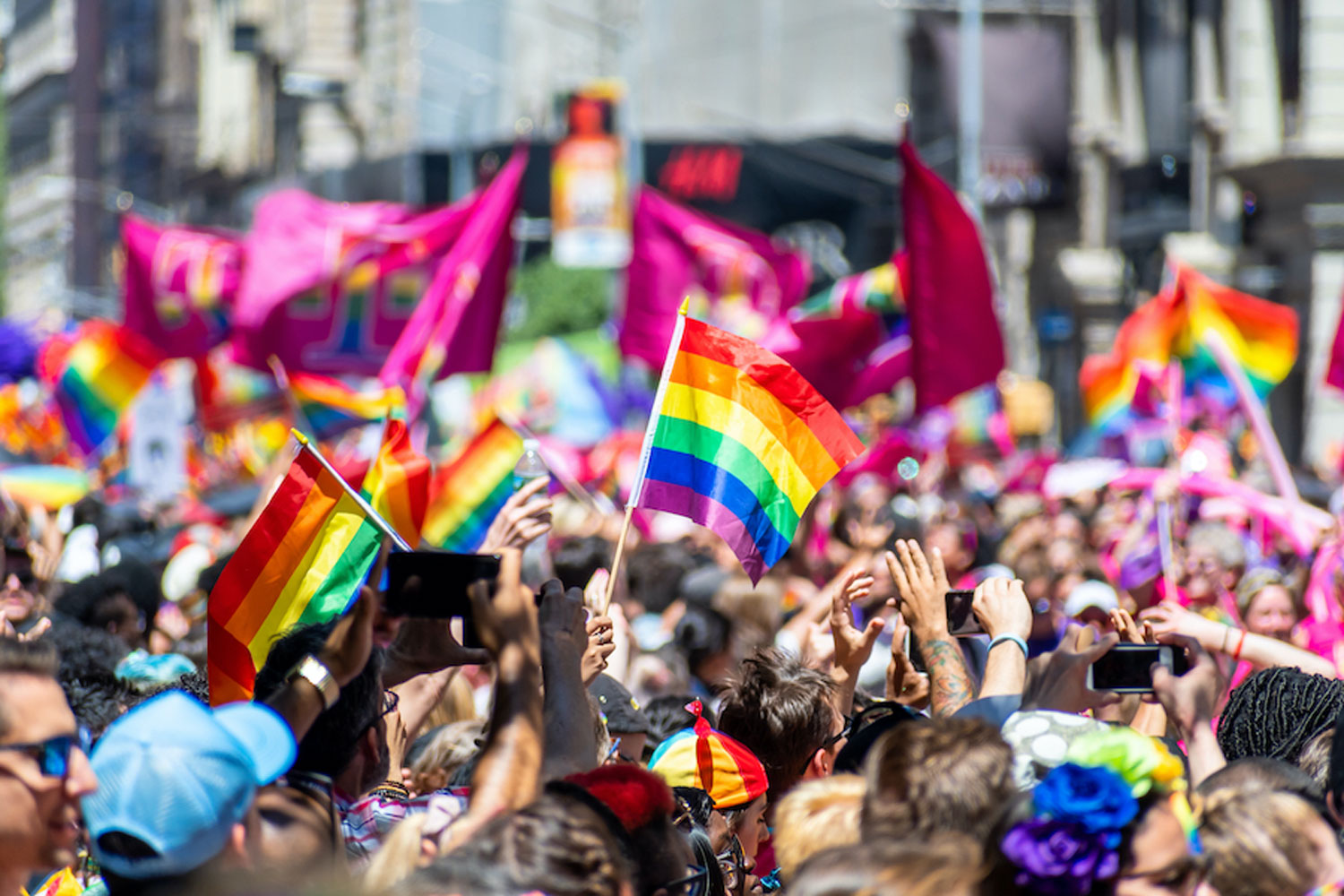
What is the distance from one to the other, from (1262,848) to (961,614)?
47.5 inches

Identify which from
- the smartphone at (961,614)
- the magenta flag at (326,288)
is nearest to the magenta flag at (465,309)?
the magenta flag at (326,288)

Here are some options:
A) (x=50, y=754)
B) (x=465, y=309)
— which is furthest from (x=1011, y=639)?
(x=465, y=309)

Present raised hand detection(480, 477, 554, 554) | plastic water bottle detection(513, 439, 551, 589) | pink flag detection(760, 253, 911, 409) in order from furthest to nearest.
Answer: pink flag detection(760, 253, 911, 409)
plastic water bottle detection(513, 439, 551, 589)
raised hand detection(480, 477, 554, 554)

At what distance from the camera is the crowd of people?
9.36ft

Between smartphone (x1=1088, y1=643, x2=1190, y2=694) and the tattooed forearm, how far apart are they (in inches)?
16.4

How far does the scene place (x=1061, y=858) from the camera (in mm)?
2807

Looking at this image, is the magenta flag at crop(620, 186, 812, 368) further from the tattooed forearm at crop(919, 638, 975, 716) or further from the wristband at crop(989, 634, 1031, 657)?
the wristband at crop(989, 634, 1031, 657)

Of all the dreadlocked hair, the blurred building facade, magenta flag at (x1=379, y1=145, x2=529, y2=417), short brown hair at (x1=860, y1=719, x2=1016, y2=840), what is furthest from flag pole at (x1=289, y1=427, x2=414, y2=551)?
magenta flag at (x1=379, y1=145, x2=529, y2=417)

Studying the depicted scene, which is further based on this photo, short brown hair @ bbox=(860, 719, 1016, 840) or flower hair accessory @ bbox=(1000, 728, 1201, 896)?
short brown hair @ bbox=(860, 719, 1016, 840)

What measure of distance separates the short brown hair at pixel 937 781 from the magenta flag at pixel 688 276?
1069cm

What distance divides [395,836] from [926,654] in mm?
→ 1643

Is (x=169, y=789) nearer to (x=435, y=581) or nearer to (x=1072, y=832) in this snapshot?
(x=435, y=581)

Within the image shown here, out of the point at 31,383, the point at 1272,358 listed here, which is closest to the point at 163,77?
the point at 31,383

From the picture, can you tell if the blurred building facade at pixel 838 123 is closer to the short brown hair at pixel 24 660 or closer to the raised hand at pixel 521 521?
the raised hand at pixel 521 521
